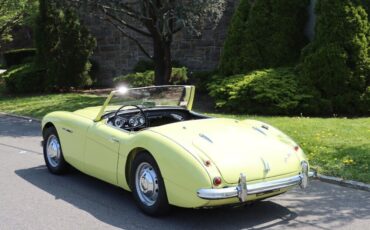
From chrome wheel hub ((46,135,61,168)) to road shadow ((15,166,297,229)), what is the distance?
1.70 feet

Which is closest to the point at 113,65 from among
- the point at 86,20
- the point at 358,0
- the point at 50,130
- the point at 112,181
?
the point at 86,20

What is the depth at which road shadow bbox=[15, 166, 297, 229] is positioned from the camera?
5.16 m

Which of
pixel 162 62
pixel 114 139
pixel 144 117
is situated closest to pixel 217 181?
pixel 114 139

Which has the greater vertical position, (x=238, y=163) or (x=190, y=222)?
(x=238, y=163)

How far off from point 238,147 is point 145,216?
1.15 meters

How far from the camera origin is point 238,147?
5.21 m

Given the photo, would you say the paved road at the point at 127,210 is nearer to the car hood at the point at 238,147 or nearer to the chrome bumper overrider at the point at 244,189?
the chrome bumper overrider at the point at 244,189

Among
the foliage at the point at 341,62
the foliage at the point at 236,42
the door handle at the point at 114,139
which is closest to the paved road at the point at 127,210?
the door handle at the point at 114,139

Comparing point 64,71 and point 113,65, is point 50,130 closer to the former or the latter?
point 64,71

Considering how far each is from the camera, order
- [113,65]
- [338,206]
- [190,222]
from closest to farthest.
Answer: [190,222]
[338,206]
[113,65]

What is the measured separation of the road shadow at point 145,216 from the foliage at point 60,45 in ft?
39.6

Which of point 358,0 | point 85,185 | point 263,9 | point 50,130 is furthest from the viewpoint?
point 263,9

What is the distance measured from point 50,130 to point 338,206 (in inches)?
149

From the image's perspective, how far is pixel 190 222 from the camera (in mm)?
5219
